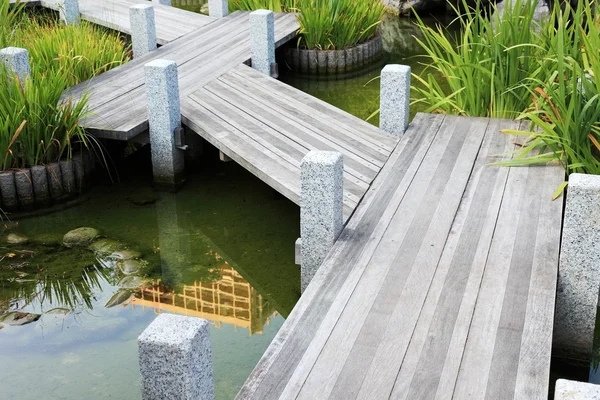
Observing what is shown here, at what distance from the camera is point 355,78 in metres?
10.5

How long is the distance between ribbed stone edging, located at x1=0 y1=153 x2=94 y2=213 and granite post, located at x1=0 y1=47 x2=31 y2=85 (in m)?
0.92

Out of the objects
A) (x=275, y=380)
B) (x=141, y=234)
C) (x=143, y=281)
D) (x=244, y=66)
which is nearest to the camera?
(x=275, y=380)

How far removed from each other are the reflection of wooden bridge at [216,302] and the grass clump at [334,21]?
16.8 ft

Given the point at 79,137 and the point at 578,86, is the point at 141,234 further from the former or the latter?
the point at 578,86

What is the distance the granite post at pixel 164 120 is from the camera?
7070mm

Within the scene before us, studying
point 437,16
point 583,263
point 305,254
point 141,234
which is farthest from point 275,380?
point 437,16

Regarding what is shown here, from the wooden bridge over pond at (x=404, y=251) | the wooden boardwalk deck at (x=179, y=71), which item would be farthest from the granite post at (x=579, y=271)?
the wooden boardwalk deck at (x=179, y=71)

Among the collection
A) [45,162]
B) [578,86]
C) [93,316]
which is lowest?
[93,316]

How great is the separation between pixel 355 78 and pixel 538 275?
6185 millimetres

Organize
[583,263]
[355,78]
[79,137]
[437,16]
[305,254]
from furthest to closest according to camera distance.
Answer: [437,16], [355,78], [79,137], [305,254], [583,263]

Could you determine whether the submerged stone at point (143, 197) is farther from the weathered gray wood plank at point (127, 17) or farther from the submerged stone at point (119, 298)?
the weathered gray wood plank at point (127, 17)

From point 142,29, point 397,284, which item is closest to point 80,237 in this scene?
point 397,284

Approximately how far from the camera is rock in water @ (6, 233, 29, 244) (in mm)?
6465

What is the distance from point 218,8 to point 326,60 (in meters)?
1.77
